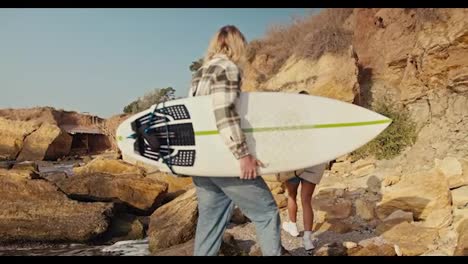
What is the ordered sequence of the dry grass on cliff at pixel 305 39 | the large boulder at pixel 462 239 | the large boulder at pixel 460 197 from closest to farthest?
the large boulder at pixel 462 239 < the large boulder at pixel 460 197 < the dry grass on cliff at pixel 305 39

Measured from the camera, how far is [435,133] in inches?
282

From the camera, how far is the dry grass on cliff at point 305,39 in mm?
9258

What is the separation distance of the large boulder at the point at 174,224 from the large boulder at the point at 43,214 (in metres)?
0.92

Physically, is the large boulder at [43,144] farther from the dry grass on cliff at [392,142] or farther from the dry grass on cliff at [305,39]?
the dry grass on cliff at [392,142]

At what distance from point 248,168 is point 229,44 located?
78 centimetres

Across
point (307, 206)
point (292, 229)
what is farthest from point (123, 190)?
point (307, 206)

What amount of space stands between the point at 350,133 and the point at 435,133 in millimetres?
4429

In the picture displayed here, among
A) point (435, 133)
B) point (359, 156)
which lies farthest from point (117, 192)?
point (435, 133)

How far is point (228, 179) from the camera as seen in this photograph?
2.66 metres

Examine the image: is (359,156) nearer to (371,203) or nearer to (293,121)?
(371,203)

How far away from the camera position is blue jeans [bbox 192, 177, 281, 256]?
8.57 feet

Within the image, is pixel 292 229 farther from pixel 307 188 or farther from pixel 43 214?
pixel 43 214

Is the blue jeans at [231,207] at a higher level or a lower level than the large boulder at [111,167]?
higher

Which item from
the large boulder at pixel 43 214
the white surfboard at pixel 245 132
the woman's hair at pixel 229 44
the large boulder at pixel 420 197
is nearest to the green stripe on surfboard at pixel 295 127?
the white surfboard at pixel 245 132
